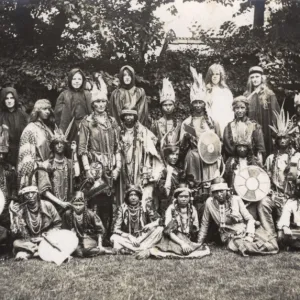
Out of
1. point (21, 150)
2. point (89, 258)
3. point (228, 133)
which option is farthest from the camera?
point (228, 133)

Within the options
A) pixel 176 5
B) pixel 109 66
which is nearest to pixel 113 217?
pixel 109 66

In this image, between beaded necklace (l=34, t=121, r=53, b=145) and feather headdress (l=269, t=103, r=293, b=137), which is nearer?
beaded necklace (l=34, t=121, r=53, b=145)

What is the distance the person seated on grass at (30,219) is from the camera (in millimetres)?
7148

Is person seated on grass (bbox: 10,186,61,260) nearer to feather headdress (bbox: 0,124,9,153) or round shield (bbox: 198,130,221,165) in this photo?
feather headdress (bbox: 0,124,9,153)

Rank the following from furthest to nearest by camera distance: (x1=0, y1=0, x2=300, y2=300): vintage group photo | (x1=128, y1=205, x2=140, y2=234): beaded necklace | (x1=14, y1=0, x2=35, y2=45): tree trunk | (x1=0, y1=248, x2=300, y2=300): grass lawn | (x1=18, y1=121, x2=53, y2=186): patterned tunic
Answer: (x1=14, y1=0, x2=35, y2=45): tree trunk, (x1=18, y1=121, x2=53, y2=186): patterned tunic, (x1=128, y1=205, x2=140, y2=234): beaded necklace, (x1=0, y1=0, x2=300, y2=300): vintage group photo, (x1=0, y1=248, x2=300, y2=300): grass lawn

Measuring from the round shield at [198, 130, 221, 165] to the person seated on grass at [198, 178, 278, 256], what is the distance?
0.47m

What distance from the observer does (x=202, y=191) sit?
813 centimetres

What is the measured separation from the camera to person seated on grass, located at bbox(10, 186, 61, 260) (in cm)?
715

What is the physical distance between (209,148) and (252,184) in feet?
2.56

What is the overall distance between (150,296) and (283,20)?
8250 millimetres

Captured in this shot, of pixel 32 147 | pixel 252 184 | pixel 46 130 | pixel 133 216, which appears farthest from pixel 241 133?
pixel 32 147

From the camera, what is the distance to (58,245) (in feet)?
22.9

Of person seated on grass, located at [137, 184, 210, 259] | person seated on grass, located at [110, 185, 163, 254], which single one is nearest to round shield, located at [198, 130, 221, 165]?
person seated on grass, located at [137, 184, 210, 259]

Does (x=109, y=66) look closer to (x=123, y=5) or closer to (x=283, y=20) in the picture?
(x=123, y=5)
